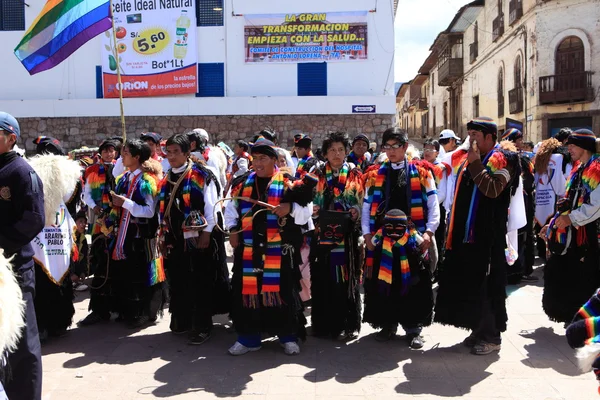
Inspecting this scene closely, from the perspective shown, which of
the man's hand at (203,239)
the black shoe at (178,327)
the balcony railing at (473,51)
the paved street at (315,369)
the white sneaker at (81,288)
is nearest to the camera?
the paved street at (315,369)

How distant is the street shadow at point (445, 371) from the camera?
3902mm

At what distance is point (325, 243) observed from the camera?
4957 millimetres

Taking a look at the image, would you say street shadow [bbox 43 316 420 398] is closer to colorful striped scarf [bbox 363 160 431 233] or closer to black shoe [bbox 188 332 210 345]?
black shoe [bbox 188 332 210 345]

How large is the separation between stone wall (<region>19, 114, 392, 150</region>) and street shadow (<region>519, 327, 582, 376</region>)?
1428 centimetres

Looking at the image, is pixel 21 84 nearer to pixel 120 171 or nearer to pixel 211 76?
pixel 211 76

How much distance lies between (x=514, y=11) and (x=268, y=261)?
78.3 feet

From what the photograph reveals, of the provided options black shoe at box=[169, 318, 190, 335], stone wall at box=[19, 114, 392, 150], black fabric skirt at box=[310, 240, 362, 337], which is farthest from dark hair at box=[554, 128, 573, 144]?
stone wall at box=[19, 114, 392, 150]

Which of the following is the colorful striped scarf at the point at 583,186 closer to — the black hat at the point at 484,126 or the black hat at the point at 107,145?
the black hat at the point at 484,126

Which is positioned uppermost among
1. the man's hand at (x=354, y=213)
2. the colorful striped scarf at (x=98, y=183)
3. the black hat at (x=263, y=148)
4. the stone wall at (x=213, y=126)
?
the stone wall at (x=213, y=126)

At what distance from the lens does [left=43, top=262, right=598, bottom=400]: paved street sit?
3.89 metres

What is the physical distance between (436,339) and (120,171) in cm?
391

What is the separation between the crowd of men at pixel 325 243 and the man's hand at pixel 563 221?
23mm

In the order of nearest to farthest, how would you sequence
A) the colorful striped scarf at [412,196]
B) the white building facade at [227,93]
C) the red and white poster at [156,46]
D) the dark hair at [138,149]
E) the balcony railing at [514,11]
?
the colorful striped scarf at [412,196]
the dark hair at [138,149]
the white building facade at [227,93]
the red and white poster at [156,46]
the balcony railing at [514,11]

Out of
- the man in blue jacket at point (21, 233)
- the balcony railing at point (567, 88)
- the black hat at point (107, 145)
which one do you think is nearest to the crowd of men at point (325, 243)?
the black hat at point (107, 145)
